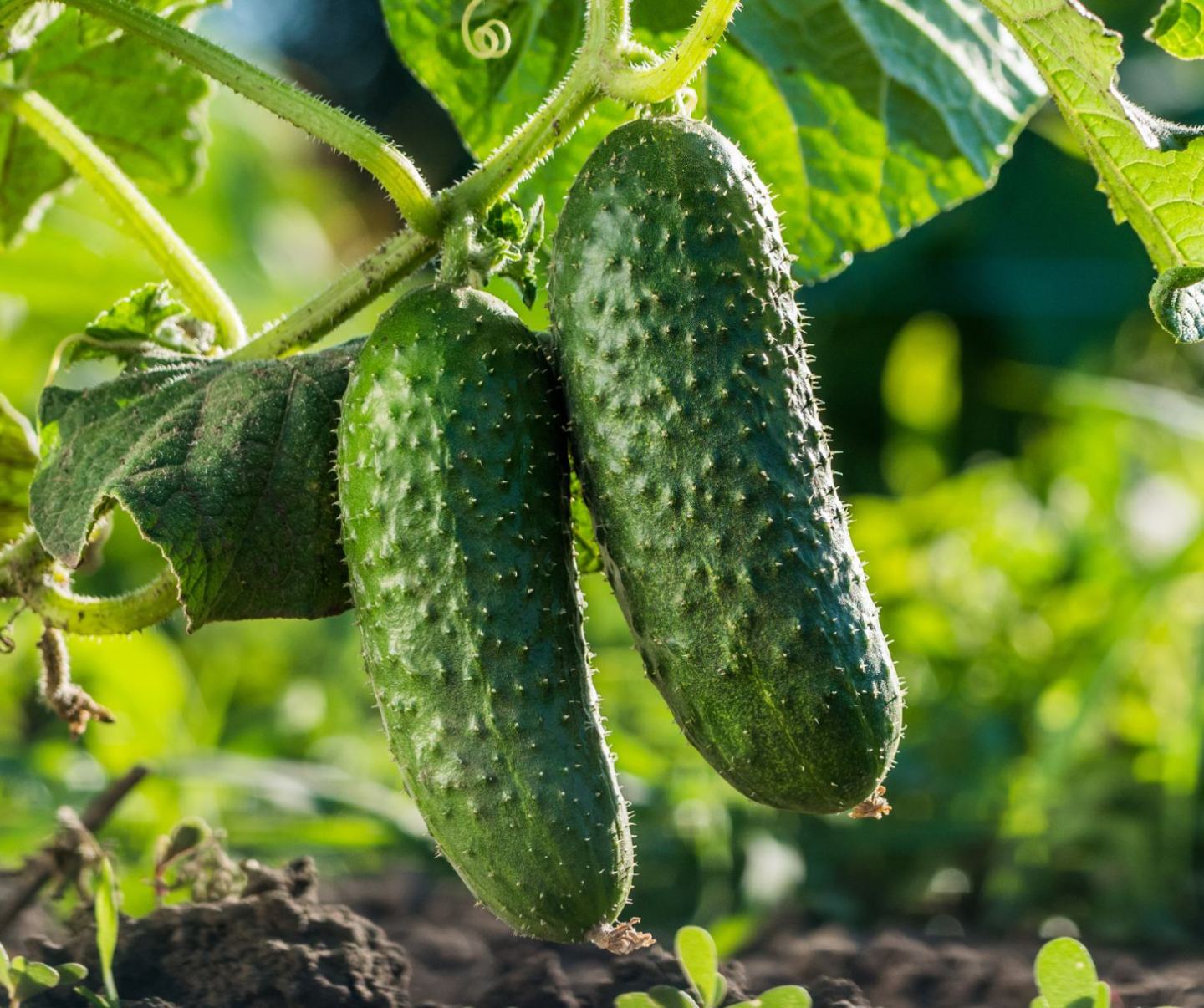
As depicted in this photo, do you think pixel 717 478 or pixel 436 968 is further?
pixel 436 968

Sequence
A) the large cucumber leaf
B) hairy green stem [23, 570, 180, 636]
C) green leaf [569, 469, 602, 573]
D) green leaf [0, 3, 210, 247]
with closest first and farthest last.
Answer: hairy green stem [23, 570, 180, 636] → green leaf [569, 469, 602, 573] → the large cucumber leaf → green leaf [0, 3, 210, 247]

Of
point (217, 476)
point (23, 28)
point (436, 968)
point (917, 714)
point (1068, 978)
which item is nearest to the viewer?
point (1068, 978)

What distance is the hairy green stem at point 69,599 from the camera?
1.70 meters

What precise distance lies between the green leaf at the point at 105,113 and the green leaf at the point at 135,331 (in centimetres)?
55

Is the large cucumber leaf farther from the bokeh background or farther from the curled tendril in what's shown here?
the bokeh background

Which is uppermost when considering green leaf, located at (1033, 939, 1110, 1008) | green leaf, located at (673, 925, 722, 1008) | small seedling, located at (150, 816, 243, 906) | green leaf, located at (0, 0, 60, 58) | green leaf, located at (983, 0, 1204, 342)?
green leaf, located at (0, 0, 60, 58)

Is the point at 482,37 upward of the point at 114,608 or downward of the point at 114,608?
upward

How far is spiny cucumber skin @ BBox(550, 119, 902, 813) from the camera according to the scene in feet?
4.65

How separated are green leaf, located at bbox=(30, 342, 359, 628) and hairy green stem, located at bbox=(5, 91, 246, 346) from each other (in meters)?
0.24

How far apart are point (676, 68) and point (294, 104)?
1.41 feet

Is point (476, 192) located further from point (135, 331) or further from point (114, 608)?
point (114, 608)

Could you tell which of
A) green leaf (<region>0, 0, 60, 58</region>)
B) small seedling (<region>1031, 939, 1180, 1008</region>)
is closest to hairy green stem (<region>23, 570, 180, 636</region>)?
green leaf (<region>0, 0, 60, 58</region>)

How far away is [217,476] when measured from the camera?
1511mm

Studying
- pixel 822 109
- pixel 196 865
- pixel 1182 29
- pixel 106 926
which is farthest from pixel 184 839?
pixel 1182 29
